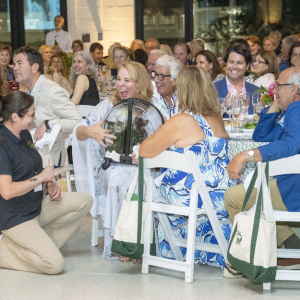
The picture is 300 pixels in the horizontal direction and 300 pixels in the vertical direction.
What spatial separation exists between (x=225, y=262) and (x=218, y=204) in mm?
365

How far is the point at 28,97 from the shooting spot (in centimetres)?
445

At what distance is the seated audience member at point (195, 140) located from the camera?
4.28m

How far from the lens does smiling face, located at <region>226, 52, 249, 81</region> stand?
20.7ft

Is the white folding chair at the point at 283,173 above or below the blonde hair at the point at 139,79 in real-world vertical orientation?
below

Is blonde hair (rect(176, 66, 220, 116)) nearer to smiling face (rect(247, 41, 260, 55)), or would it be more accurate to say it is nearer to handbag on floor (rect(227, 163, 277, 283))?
handbag on floor (rect(227, 163, 277, 283))

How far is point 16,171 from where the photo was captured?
4371 millimetres

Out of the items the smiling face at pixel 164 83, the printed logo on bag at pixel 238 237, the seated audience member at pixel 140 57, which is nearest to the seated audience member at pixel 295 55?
the seated audience member at pixel 140 57

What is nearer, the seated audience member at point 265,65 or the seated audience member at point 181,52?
the seated audience member at point 265,65

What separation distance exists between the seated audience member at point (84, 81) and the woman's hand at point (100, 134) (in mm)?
3450

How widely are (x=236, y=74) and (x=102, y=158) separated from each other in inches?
70.2

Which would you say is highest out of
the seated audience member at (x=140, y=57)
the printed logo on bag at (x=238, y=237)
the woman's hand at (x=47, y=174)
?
the seated audience member at (x=140, y=57)

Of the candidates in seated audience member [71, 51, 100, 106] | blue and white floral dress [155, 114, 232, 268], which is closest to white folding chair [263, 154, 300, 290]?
blue and white floral dress [155, 114, 232, 268]

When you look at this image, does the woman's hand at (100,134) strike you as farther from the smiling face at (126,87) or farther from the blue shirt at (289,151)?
the blue shirt at (289,151)

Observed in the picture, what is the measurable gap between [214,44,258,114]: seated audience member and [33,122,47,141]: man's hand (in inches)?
68.0
